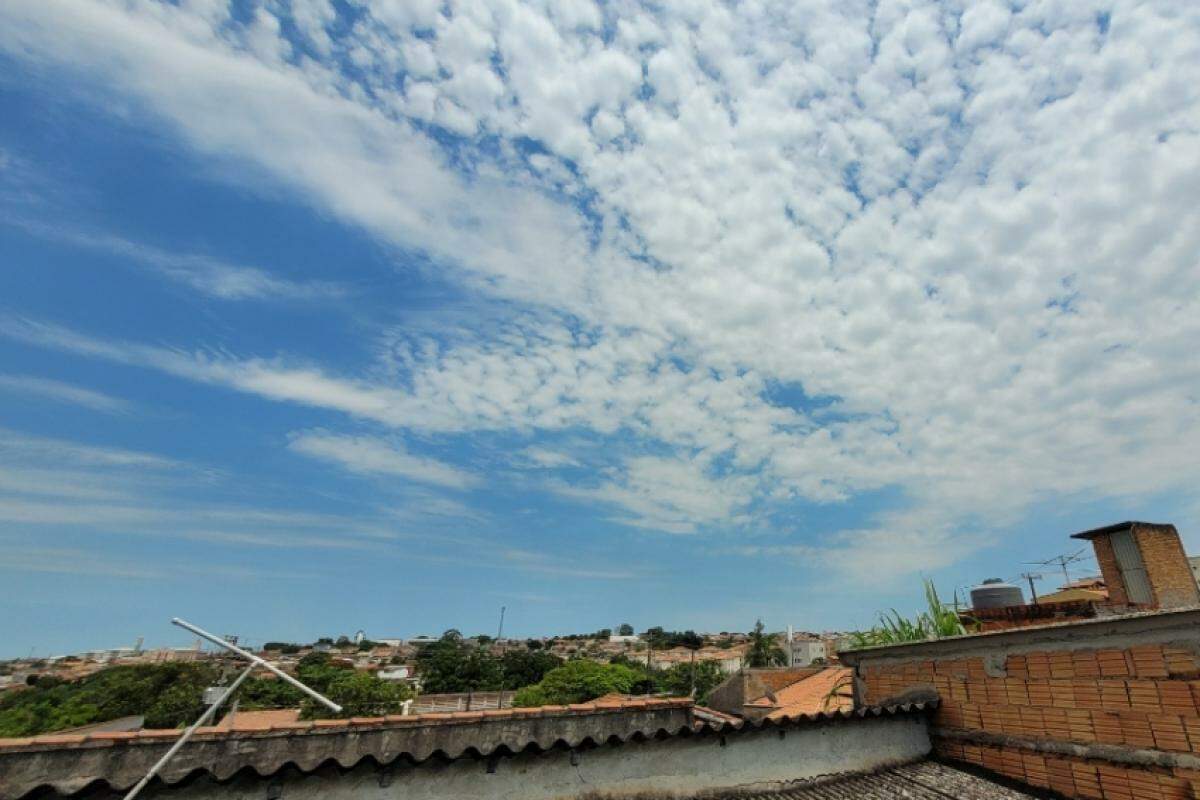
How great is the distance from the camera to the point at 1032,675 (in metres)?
6.03

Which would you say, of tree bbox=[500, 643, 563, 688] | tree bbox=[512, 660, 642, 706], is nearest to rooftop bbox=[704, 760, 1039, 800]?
tree bbox=[512, 660, 642, 706]

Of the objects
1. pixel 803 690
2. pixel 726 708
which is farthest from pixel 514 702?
pixel 803 690

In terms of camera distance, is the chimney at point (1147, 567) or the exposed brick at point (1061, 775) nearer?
the exposed brick at point (1061, 775)

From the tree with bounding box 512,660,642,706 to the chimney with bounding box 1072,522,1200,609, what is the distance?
1583 inches

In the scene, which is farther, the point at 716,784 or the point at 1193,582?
the point at 1193,582

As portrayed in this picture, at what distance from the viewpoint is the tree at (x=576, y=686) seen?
46.9 m

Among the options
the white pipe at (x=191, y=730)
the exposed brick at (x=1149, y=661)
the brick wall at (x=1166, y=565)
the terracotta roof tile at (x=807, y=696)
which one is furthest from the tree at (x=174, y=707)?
the brick wall at (x=1166, y=565)

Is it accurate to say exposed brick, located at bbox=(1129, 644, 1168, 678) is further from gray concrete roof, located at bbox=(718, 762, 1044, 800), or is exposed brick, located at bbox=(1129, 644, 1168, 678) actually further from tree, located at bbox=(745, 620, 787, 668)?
tree, located at bbox=(745, 620, 787, 668)

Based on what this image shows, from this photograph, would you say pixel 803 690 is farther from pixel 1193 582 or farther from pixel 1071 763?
pixel 1071 763

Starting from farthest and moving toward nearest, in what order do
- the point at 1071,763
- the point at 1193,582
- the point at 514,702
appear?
the point at 514,702 < the point at 1193,582 < the point at 1071,763

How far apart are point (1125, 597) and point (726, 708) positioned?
19.0 m

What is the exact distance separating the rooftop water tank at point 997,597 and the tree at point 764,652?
137 feet

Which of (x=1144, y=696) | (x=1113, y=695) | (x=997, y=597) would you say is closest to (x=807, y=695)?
(x=997, y=597)

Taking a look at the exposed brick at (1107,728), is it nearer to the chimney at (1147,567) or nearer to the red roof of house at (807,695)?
the chimney at (1147,567)
